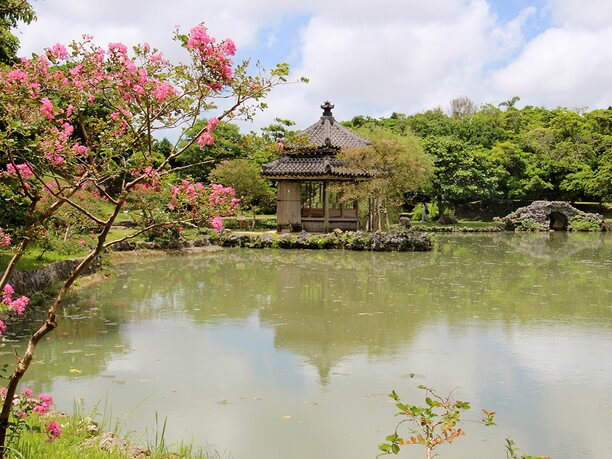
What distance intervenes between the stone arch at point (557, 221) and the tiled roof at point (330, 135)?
44.2 feet

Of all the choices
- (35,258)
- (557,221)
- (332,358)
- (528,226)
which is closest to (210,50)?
(332,358)

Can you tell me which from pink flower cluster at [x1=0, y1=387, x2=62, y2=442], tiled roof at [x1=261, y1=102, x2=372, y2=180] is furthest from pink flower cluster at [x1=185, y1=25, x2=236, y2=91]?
tiled roof at [x1=261, y1=102, x2=372, y2=180]

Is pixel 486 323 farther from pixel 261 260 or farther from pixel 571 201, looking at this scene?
pixel 571 201

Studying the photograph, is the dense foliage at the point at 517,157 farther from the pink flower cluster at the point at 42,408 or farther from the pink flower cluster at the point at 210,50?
the pink flower cluster at the point at 42,408

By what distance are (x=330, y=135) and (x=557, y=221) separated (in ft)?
49.9

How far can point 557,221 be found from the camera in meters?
31.0

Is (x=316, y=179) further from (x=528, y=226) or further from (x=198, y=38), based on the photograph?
(x=198, y=38)

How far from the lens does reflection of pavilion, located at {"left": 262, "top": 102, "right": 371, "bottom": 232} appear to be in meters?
21.1

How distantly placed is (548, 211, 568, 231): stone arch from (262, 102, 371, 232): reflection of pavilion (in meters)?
13.9

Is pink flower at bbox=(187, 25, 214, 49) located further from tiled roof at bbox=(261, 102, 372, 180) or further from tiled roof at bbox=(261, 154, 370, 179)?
tiled roof at bbox=(261, 154, 370, 179)

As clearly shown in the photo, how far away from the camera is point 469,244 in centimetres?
2148

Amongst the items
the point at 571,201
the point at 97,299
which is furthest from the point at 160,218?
the point at 571,201

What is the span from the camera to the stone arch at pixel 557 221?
30.5 metres

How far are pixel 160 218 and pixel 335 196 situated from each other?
19659 millimetres
